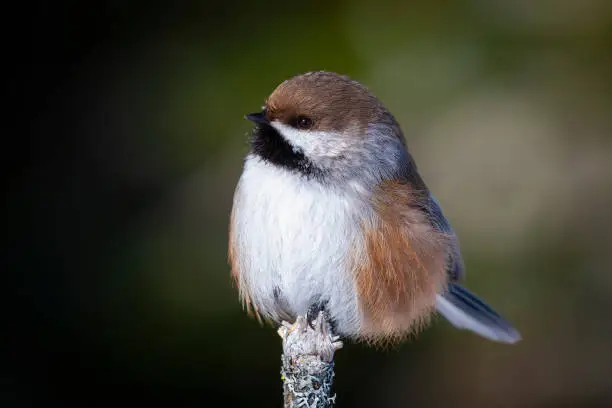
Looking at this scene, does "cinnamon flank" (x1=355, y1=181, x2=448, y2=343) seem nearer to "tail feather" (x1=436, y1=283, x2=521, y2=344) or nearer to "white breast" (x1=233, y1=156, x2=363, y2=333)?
"white breast" (x1=233, y1=156, x2=363, y2=333)

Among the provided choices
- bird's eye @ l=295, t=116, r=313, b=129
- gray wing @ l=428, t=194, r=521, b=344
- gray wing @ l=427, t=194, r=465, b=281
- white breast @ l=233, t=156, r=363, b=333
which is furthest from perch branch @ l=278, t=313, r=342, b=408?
gray wing @ l=428, t=194, r=521, b=344

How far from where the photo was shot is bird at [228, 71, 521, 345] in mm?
2865

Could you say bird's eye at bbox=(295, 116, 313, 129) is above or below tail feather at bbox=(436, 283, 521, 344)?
above

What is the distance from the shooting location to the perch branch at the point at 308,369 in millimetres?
2488

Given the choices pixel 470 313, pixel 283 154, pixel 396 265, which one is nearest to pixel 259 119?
pixel 283 154

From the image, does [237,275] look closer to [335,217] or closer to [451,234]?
[335,217]

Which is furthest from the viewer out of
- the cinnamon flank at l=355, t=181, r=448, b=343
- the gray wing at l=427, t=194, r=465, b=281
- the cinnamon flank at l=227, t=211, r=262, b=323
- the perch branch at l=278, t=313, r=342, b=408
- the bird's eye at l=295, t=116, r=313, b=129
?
the gray wing at l=427, t=194, r=465, b=281

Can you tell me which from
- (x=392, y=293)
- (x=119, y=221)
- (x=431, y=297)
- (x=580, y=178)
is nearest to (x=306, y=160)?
(x=392, y=293)

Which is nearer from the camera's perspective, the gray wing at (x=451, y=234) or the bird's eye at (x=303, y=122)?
the bird's eye at (x=303, y=122)

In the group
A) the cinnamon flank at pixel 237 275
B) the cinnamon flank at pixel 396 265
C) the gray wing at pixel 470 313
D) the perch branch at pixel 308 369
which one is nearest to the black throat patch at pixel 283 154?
the cinnamon flank at pixel 396 265

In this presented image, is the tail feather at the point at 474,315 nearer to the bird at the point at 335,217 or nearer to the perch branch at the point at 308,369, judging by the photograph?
the bird at the point at 335,217

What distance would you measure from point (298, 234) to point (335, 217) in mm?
146

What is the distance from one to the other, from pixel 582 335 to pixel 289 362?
103 inches

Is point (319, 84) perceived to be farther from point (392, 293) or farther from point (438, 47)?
point (438, 47)
